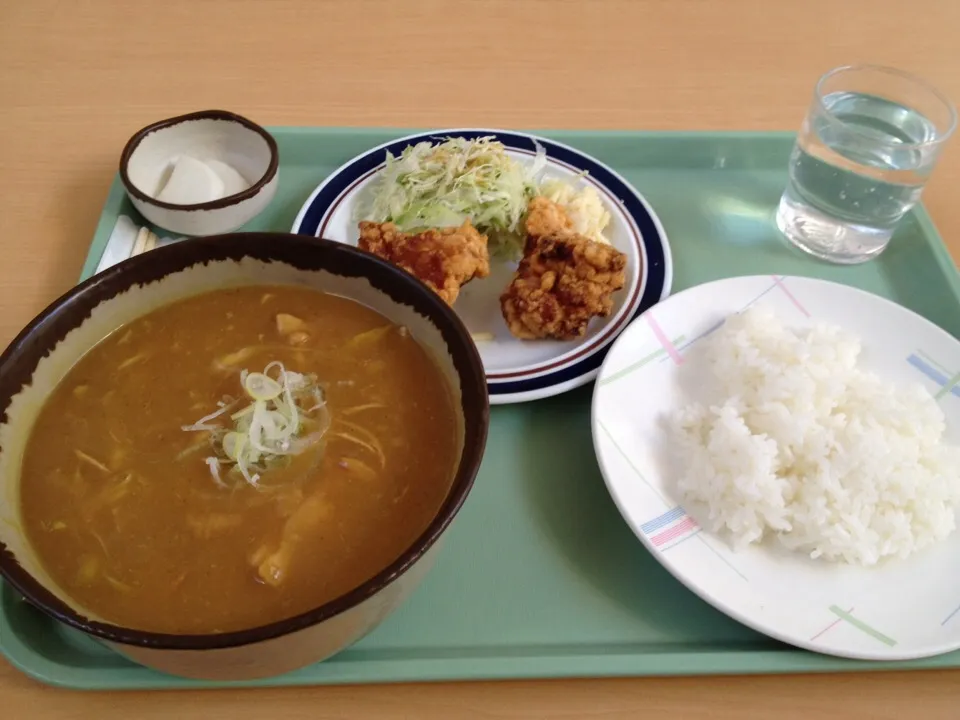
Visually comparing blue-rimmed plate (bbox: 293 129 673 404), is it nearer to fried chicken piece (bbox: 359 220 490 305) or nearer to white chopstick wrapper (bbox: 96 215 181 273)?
fried chicken piece (bbox: 359 220 490 305)

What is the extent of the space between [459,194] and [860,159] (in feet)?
3.19

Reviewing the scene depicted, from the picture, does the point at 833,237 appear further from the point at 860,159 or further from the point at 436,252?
the point at 436,252

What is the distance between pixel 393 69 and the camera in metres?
2.48

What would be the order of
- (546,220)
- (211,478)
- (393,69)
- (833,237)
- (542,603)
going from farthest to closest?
(393,69)
(833,237)
(546,220)
(542,603)
(211,478)

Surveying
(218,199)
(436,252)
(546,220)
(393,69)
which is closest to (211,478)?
(436,252)

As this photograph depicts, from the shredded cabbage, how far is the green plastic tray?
44 cm

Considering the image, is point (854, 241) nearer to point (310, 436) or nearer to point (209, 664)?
point (310, 436)

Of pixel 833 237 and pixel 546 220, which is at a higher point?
pixel 546 220

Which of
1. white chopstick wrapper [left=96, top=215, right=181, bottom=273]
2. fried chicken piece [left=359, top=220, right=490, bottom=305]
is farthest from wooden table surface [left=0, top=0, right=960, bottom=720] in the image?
fried chicken piece [left=359, top=220, right=490, bottom=305]

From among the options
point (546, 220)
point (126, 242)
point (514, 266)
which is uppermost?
point (126, 242)

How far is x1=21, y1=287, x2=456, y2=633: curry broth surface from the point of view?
1112 mm

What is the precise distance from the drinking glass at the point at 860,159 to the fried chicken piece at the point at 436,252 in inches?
32.8

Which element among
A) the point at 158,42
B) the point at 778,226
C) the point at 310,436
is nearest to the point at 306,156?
the point at 158,42

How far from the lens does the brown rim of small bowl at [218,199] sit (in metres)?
1.81
